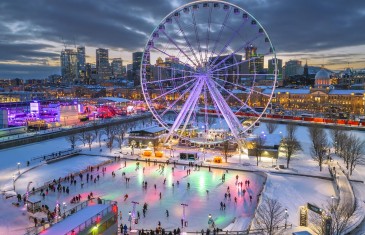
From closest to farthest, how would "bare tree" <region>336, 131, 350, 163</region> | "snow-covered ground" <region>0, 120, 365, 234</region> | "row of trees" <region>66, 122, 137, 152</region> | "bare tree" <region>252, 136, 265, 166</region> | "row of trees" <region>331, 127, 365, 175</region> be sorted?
"snow-covered ground" <region>0, 120, 365, 234</region> < "row of trees" <region>331, 127, 365, 175</region> < "bare tree" <region>252, 136, 265, 166</region> < "bare tree" <region>336, 131, 350, 163</region> < "row of trees" <region>66, 122, 137, 152</region>

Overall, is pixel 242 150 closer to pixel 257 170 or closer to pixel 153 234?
pixel 257 170

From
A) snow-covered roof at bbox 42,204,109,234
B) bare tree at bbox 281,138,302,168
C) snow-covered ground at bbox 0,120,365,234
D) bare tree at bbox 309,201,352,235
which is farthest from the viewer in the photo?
bare tree at bbox 281,138,302,168

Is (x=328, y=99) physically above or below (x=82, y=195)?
above

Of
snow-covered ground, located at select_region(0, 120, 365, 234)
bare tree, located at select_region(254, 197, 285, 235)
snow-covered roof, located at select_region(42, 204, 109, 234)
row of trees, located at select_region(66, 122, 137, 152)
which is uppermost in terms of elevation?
snow-covered roof, located at select_region(42, 204, 109, 234)

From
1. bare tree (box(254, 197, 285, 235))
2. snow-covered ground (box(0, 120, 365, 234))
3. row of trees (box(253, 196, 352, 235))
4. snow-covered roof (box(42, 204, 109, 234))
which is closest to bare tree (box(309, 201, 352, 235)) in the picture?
row of trees (box(253, 196, 352, 235))

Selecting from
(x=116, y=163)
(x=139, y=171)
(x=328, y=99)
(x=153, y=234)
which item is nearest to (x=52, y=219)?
(x=153, y=234)

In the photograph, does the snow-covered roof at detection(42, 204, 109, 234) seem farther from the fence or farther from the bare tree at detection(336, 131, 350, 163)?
the bare tree at detection(336, 131, 350, 163)

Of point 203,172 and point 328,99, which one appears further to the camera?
point 328,99
